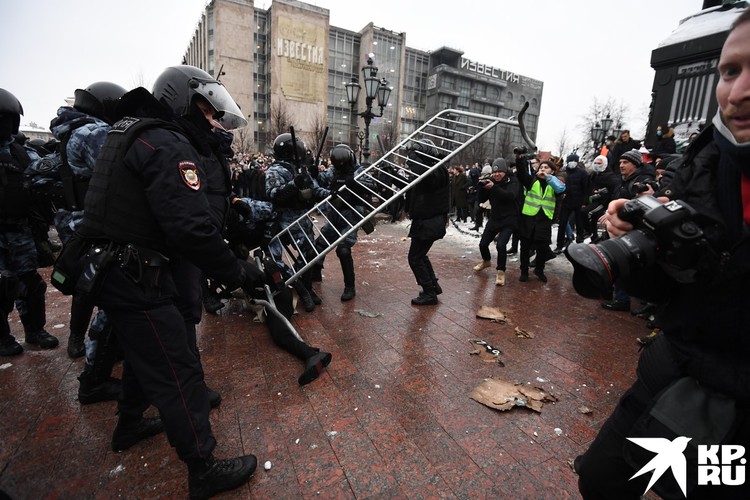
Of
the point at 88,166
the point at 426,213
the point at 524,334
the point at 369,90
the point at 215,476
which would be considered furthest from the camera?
the point at 369,90

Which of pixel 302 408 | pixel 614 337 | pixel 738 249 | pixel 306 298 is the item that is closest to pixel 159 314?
pixel 302 408

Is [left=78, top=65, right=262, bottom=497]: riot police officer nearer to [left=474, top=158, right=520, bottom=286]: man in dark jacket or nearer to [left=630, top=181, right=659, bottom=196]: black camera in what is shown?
[left=630, top=181, right=659, bottom=196]: black camera

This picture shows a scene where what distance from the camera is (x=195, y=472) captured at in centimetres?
189

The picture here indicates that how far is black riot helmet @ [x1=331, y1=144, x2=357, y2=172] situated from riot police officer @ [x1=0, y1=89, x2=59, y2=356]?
299 cm

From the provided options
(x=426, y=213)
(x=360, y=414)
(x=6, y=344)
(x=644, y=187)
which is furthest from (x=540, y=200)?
(x=6, y=344)

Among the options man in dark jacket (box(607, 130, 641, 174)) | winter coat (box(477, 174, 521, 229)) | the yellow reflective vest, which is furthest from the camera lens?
man in dark jacket (box(607, 130, 641, 174))

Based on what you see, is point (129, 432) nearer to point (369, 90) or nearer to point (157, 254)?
point (157, 254)

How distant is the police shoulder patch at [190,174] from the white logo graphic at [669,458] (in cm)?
202

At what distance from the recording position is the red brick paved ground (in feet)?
6.73

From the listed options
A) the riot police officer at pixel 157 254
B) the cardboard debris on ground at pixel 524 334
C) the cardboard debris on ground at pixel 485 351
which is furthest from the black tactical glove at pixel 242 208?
the cardboard debris on ground at pixel 524 334

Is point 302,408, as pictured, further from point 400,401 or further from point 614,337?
point 614,337

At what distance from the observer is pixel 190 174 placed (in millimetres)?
1763

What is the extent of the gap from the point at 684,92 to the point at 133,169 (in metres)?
9.49

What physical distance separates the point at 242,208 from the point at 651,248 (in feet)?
11.7
